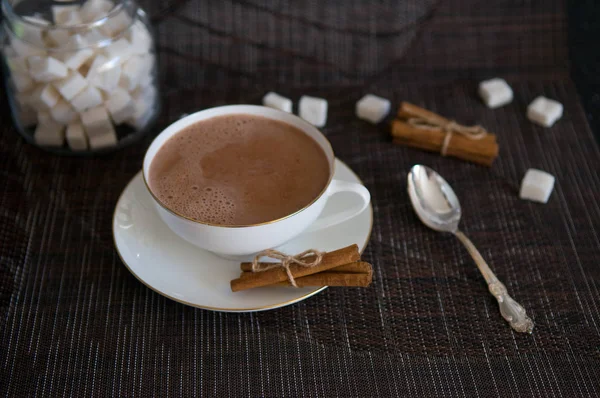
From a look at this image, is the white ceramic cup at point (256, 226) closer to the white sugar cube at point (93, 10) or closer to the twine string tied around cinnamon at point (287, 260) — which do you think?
the twine string tied around cinnamon at point (287, 260)

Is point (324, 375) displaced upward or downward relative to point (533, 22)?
downward

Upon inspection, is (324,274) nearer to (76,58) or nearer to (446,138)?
(446,138)

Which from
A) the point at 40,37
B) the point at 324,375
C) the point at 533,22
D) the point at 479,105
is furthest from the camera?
the point at 533,22

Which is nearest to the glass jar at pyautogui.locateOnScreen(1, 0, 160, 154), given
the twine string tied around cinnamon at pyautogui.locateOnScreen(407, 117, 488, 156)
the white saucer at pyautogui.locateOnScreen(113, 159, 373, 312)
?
the white saucer at pyautogui.locateOnScreen(113, 159, 373, 312)

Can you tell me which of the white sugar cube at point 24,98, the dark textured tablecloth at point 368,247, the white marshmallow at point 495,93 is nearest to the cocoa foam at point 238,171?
the dark textured tablecloth at point 368,247

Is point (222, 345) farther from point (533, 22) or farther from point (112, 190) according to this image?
point (533, 22)

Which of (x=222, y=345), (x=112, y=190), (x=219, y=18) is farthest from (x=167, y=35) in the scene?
(x=222, y=345)

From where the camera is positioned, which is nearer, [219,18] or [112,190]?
[112,190]
